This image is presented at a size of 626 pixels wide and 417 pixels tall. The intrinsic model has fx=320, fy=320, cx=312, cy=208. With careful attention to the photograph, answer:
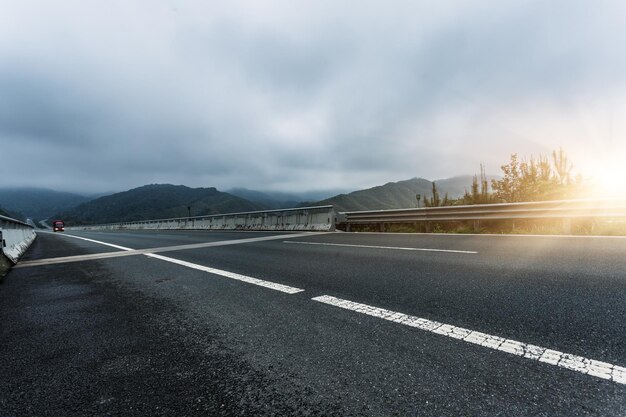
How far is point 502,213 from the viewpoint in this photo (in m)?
10.6

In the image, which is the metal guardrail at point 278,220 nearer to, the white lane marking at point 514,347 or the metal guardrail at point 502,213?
the metal guardrail at point 502,213

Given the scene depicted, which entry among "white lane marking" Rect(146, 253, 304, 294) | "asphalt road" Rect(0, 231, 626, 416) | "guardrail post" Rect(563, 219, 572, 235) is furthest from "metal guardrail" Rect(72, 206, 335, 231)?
"asphalt road" Rect(0, 231, 626, 416)

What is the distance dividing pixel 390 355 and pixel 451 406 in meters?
0.60

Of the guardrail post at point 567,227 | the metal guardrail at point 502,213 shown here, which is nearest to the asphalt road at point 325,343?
the metal guardrail at point 502,213

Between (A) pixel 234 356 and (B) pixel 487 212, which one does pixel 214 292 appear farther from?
(B) pixel 487 212

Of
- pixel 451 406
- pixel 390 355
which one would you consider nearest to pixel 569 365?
pixel 451 406

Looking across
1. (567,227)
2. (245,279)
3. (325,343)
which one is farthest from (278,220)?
(325,343)

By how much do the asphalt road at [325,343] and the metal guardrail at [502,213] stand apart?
4.67 meters

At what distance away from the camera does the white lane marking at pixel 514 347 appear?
186 centimetres

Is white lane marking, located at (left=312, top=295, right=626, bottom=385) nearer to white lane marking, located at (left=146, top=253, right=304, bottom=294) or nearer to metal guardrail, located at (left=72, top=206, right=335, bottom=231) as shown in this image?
white lane marking, located at (left=146, top=253, right=304, bottom=294)

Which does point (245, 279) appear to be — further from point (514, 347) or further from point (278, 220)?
point (278, 220)

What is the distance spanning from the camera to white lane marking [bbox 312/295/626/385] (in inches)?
73.3

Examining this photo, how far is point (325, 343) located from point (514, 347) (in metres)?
1.32

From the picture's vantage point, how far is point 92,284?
16.7 feet
